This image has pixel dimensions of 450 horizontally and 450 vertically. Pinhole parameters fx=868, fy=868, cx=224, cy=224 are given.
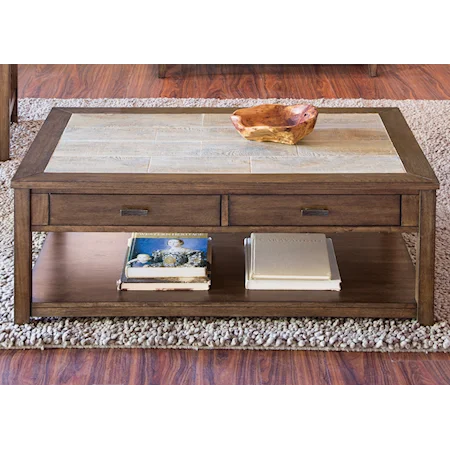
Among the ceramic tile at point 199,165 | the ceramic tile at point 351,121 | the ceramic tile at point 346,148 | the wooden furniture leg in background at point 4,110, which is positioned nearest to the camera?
the ceramic tile at point 199,165

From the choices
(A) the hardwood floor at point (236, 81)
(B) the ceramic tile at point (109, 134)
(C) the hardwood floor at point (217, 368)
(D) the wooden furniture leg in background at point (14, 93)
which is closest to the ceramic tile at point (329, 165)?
(B) the ceramic tile at point (109, 134)

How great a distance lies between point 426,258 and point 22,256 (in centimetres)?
98

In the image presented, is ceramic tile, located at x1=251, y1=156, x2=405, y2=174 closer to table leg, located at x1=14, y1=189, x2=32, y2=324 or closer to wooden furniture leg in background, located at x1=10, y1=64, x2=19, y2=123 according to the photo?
table leg, located at x1=14, y1=189, x2=32, y2=324

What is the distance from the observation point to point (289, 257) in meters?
2.27

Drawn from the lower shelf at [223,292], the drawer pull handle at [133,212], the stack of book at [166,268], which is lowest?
the lower shelf at [223,292]

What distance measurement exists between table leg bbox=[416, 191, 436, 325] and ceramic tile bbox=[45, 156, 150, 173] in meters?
0.68

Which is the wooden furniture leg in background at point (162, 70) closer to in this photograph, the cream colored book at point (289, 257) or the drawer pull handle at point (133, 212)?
the cream colored book at point (289, 257)

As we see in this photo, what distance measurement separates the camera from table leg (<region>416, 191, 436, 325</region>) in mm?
2057

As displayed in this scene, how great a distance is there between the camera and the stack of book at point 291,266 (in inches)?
87.4

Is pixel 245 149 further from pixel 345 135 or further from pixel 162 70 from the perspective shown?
pixel 162 70

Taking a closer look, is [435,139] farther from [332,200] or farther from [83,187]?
[83,187]

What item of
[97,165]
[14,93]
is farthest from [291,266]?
[14,93]

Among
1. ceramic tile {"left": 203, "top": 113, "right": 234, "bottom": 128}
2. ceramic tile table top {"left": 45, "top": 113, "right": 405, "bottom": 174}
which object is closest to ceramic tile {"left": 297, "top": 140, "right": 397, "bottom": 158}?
ceramic tile table top {"left": 45, "top": 113, "right": 405, "bottom": 174}
